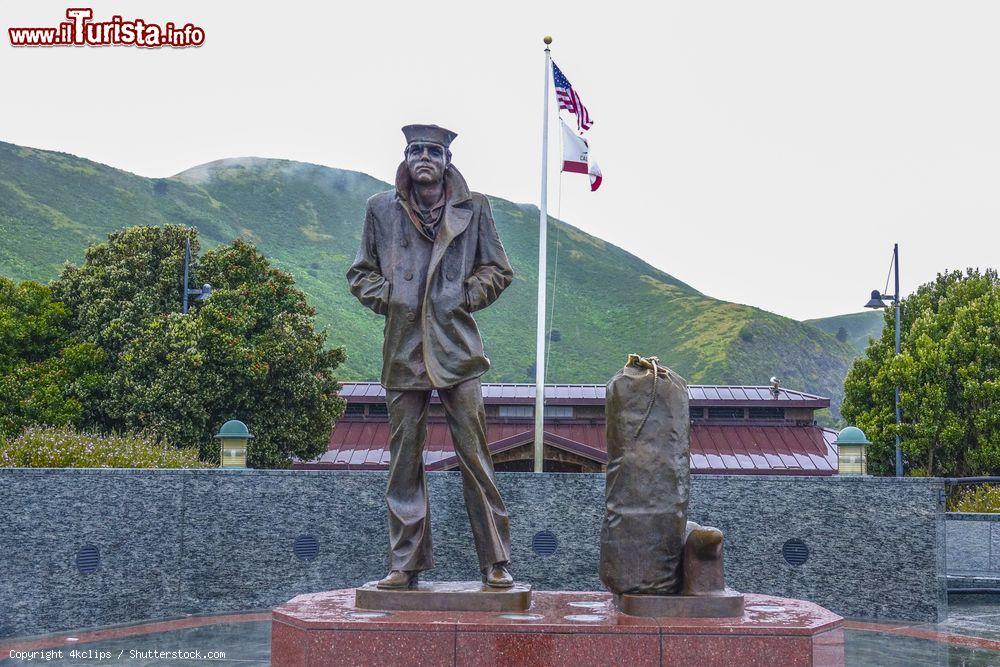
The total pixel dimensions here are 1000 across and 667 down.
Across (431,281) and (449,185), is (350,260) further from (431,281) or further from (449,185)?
(431,281)

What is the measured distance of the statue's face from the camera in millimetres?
7520

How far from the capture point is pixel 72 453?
12148mm

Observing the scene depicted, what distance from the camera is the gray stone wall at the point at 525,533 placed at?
10766 millimetres

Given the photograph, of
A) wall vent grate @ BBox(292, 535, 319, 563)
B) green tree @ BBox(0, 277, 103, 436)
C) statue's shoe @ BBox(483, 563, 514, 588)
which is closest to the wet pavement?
wall vent grate @ BBox(292, 535, 319, 563)

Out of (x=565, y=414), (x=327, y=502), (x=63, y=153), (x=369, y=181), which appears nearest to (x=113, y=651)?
(x=327, y=502)

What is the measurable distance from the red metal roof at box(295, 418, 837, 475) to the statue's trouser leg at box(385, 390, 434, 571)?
65.9ft

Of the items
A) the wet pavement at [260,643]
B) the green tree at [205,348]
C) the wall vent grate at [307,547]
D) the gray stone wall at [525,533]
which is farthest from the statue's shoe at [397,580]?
the green tree at [205,348]

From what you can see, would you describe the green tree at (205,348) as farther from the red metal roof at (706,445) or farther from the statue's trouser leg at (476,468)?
the statue's trouser leg at (476,468)

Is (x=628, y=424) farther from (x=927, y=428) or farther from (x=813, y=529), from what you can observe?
(x=927, y=428)

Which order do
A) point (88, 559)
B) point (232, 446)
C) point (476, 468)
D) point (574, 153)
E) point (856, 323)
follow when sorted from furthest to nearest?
point (856, 323)
point (574, 153)
point (232, 446)
point (88, 559)
point (476, 468)

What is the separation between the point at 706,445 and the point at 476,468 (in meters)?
23.8

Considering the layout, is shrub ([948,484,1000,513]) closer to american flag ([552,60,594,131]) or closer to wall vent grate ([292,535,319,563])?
american flag ([552,60,594,131])

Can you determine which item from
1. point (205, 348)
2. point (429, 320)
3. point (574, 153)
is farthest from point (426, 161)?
point (205, 348)

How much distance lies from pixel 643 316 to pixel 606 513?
9709 centimetres
